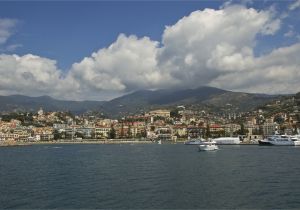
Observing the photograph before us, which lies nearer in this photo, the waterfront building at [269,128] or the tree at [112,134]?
the waterfront building at [269,128]

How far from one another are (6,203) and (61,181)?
33.3 ft

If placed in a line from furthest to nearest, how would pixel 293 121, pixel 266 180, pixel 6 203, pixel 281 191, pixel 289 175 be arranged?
pixel 293 121 → pixel 289 175 → pixel 266 180 → pixel 281 191 → pixel 6 203

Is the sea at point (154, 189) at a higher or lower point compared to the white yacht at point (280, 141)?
lower

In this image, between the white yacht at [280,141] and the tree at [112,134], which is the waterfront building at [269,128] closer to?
the tree at [112,134]

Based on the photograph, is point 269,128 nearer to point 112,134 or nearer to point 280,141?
point 112,134

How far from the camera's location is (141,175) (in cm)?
4034

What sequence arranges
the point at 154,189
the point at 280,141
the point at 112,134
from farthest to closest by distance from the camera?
1. the point at 112,134
2. the point at 280,141
3. the point at 154,189

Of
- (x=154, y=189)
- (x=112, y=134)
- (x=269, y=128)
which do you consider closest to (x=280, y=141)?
(x=269, y=128)

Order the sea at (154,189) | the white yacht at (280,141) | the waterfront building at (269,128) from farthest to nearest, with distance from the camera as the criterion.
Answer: the waterfront building at (269,128) → the white yacht at (280,141) → the sea at (154,189)

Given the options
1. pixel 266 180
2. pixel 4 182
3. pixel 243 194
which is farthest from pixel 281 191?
pixel 4 182

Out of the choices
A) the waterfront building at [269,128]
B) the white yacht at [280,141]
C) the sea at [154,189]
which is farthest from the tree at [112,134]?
the sea at [154,189]

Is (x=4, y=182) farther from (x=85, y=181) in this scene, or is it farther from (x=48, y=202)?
(x=48, y=202)

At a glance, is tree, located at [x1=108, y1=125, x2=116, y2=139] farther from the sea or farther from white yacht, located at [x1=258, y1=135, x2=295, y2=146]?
the sea

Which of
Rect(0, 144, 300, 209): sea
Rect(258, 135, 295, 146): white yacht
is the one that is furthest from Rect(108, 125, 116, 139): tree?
Rect(0, 144, 300, 209): sea
